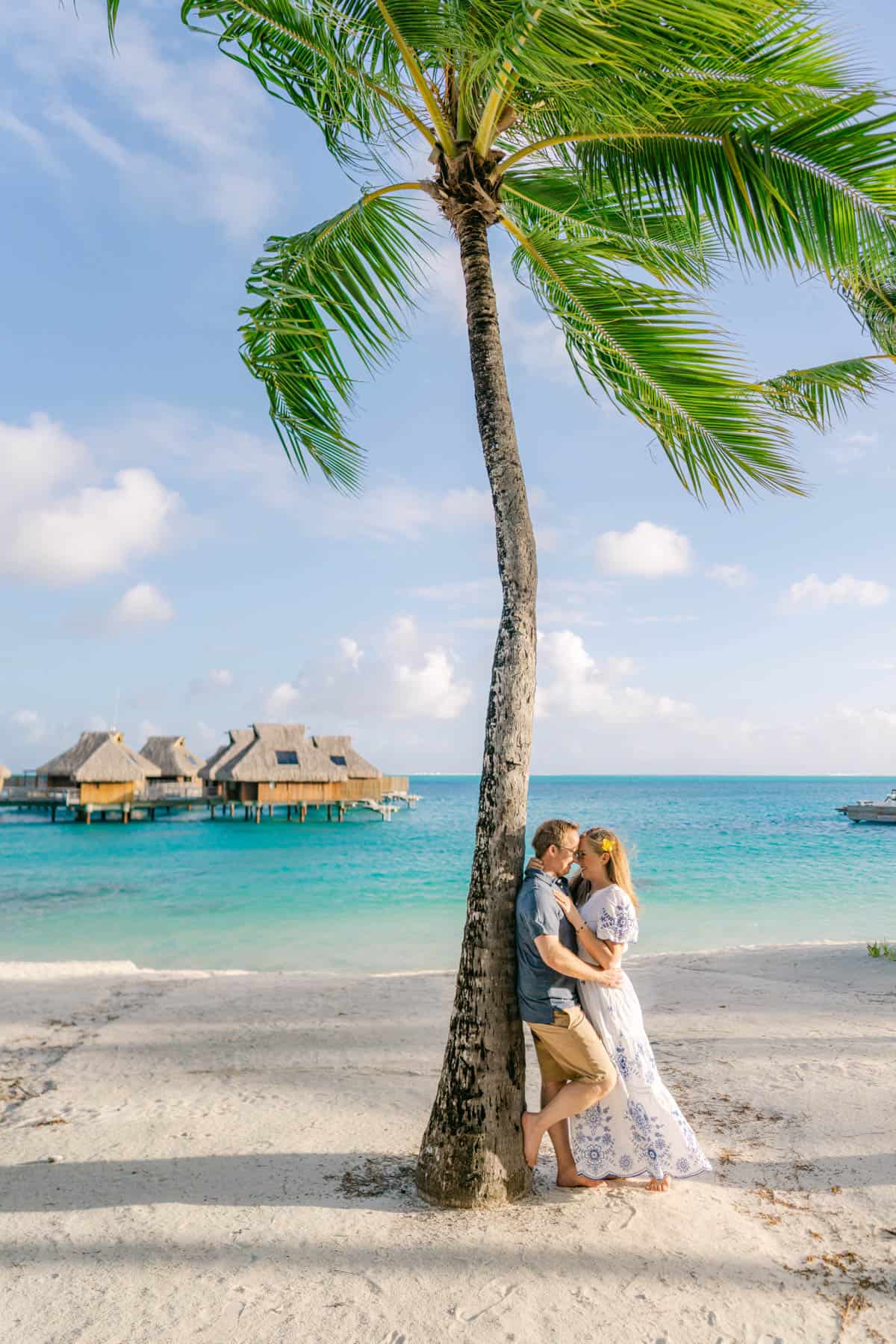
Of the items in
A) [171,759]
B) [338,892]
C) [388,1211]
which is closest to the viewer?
[388,1211]

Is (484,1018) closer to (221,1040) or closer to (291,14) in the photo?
(221,1040)

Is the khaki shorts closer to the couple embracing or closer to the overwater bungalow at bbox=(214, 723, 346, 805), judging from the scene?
the couple embracing

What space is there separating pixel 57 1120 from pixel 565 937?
3.45m

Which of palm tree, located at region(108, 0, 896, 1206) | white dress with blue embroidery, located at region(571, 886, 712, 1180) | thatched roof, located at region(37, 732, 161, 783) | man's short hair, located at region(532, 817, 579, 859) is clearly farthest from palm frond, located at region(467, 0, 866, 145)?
thatched roof, located at region(37, 732, 161, 783)

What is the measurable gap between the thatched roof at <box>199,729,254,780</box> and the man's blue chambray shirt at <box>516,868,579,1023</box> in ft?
149

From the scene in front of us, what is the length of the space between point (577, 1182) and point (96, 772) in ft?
157

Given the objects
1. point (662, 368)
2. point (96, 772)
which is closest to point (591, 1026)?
point (662, 368)

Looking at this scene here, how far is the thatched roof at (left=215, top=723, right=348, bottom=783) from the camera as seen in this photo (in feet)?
154

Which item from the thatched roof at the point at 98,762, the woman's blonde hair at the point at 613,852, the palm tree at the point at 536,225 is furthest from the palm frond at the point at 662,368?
the thatched roof at the point at 98,762

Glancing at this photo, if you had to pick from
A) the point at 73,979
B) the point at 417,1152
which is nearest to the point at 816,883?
the point at 73,979

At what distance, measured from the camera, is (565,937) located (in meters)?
3.81

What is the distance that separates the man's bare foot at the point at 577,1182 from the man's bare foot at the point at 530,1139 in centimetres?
20

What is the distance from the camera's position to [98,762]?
47406 millimetres

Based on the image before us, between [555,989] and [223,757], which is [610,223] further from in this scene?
[223,757]
